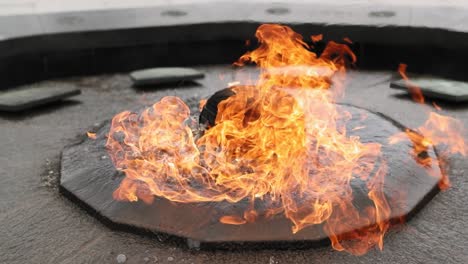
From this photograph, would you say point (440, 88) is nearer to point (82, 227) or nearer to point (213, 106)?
point (213, 106)

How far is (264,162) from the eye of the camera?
173 inches

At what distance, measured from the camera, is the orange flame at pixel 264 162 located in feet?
12.9

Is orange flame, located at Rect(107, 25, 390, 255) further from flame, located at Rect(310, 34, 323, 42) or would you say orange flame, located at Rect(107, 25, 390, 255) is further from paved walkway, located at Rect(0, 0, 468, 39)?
paved walkway, located at Rect(0, 0, 468, 39)

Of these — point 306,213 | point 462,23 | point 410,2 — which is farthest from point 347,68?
point 306,213

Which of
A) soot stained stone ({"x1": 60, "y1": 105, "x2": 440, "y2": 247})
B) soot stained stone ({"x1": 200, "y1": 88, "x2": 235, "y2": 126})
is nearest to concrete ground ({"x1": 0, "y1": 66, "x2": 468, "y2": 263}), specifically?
soot stained stone ({"x1": 60, "y1": 105, "x2": 440, "y2": 247})

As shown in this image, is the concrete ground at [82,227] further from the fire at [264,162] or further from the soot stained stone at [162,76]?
the soot stained stone at [162,76]

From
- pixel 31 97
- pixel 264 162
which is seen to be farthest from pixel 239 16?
pixel 264 162

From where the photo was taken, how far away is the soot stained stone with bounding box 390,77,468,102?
645 centimetres

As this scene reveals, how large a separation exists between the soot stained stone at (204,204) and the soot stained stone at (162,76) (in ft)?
7.48

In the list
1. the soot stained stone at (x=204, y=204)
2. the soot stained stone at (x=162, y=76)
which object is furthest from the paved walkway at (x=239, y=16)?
the soot stained stone at (x=204, y=204)

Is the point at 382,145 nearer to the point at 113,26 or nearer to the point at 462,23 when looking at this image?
the point at 462,23

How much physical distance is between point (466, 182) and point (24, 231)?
403 cm

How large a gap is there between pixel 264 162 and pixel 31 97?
3.75 meters

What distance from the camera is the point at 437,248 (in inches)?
148
